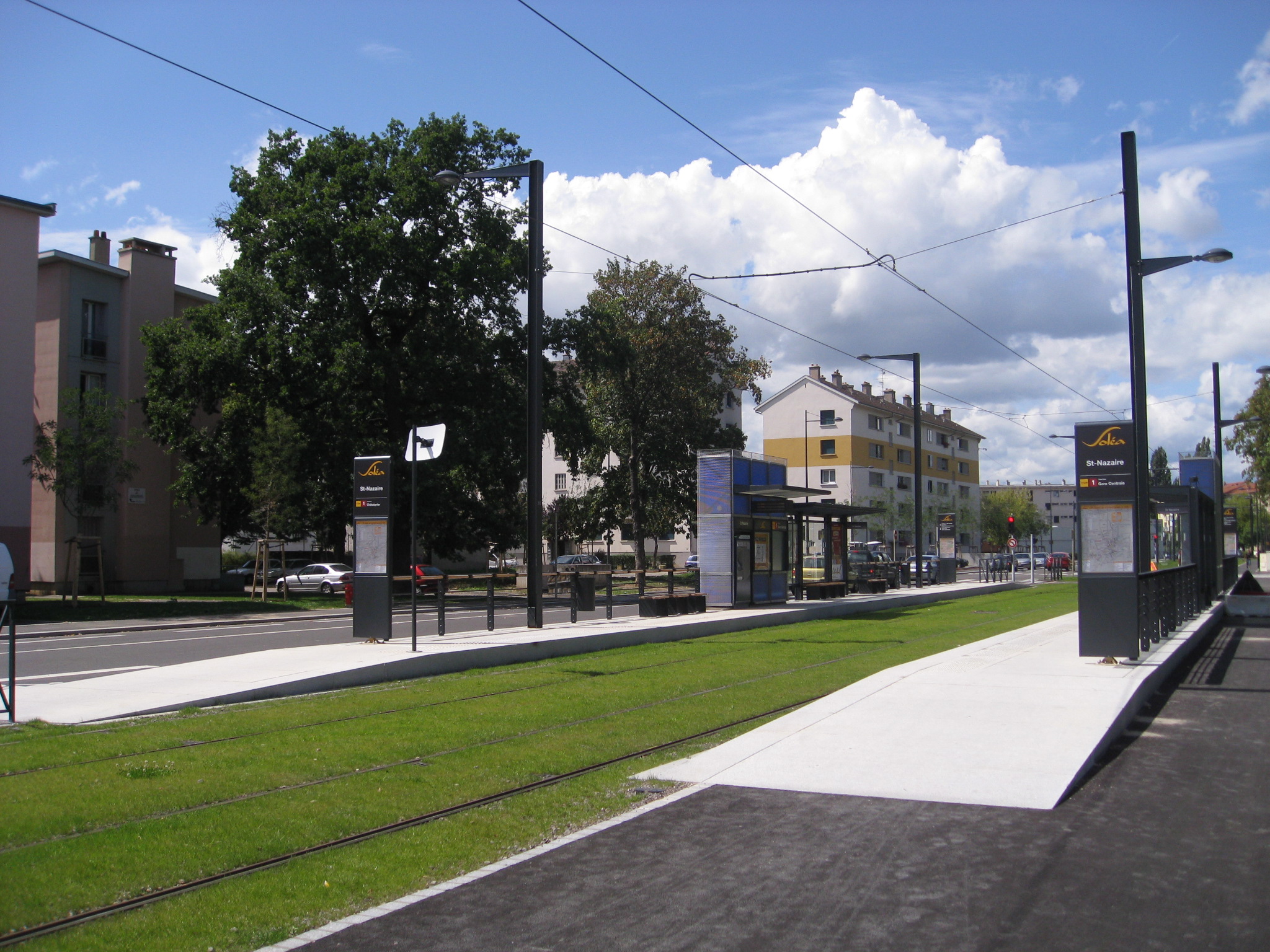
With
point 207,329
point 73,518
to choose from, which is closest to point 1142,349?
point 207,329

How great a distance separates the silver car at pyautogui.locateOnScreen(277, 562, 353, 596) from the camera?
42.2 metres

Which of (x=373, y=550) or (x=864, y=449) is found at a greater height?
(x=864, y=449)

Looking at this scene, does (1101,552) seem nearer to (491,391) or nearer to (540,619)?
(540,619)

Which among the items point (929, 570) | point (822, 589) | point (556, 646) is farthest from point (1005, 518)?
point (556, 646)

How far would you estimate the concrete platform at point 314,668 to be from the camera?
434 inches

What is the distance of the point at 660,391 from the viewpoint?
51062mm

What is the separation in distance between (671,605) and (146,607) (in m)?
15.1

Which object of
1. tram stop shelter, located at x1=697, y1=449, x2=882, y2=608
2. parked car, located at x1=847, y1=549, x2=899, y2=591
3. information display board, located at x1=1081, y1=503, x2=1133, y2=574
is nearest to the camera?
information display board, located at x1=1081, y1=503, x2=1133, y2=574

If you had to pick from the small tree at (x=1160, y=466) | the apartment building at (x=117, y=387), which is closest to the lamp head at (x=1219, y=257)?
the apartment building at (x=117, y=387)

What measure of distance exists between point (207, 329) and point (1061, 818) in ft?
111

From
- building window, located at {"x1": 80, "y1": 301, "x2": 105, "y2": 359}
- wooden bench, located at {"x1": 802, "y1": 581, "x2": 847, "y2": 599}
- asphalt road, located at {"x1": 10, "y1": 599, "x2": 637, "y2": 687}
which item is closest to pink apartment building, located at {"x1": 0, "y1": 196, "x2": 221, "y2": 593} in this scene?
building window, located at {"x1": 80, "y1": 301, "x2": 105, "y2": 359}

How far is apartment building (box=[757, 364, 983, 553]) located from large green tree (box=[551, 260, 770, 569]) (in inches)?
1096

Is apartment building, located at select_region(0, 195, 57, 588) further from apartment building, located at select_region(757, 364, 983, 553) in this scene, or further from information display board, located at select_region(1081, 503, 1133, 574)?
apartment building, located at select_region(757, 364, 983, 553)

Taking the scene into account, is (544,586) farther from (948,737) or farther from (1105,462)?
(948,737)
